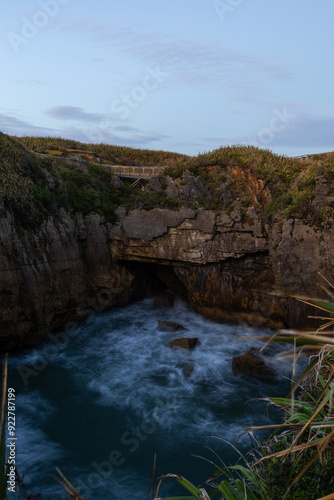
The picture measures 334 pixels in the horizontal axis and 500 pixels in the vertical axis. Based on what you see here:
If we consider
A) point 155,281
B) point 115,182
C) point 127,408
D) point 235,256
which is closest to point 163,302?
point 155,281

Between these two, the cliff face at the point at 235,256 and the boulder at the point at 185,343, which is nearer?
the cliff face at the point at 235,256

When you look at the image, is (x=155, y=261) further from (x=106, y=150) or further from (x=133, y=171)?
(x=106, y=150)

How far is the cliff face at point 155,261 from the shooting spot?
52.2 ft

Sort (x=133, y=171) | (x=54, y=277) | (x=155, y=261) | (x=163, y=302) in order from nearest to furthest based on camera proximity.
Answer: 1. (x=54, y=277)
2. (x=155, y=261)
3. (x=163, y=302)
4. (x=133, y=171)

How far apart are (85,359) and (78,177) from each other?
1145 centimetres

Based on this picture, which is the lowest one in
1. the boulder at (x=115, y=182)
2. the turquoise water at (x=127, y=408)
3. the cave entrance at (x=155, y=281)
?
the turquoise water at (x=127, y=408)

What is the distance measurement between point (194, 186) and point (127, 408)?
39.6 feet

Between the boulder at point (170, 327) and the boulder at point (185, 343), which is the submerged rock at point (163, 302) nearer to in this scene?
the boulder at point (170, 327)

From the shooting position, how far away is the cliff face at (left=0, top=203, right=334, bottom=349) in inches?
626

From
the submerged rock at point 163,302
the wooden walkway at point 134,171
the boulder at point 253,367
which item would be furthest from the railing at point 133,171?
the boulder at point 253,367

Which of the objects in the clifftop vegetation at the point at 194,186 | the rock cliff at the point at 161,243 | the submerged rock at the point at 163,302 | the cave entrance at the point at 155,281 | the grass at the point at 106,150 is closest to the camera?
the rock cliff at the point at 161,243

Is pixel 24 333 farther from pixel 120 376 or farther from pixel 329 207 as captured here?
pixel 329 207

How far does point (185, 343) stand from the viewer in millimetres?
17141

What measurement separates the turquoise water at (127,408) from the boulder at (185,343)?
0.35 m
